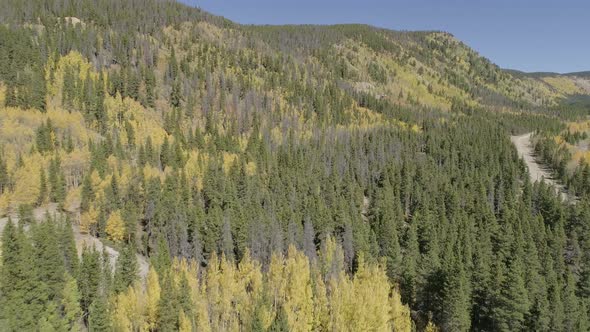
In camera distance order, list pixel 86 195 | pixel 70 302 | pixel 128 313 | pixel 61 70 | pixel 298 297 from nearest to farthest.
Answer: pixel 70 302 < pixel 128 313 < pixel 298 297 < pixel 86 195 < pixel 61 70

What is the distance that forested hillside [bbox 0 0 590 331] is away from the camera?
200 feet

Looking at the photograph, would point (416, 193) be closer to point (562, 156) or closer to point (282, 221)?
point (282, 221)

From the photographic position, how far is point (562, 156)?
552ft

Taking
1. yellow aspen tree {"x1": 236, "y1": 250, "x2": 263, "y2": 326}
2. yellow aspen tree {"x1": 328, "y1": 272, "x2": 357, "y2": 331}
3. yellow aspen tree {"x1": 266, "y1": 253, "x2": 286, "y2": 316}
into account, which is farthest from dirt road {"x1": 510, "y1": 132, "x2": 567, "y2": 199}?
yellow aspen tree {"x1": 236, "y1": 250, "x2": 263, "y2": 326}

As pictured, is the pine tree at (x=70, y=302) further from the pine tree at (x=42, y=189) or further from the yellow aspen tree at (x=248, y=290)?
the pine tree at (x=42, y=189)

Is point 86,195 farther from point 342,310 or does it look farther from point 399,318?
point 399,318

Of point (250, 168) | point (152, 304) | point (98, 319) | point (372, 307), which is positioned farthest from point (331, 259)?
point (250, 168)

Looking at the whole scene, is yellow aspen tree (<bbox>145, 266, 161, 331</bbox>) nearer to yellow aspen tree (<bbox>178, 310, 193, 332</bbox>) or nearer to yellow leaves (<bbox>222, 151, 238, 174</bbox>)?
yellow aspen tree (<bbox>178, 310, 193, 332</bbox>)

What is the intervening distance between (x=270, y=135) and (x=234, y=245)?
296 feet

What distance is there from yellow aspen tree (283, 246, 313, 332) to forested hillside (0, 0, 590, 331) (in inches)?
15.8

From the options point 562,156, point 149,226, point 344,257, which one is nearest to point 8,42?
point 149,226

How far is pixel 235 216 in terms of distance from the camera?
96750 mm

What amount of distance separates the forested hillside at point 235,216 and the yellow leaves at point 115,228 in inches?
14.8

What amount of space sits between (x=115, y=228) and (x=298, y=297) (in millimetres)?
47433
